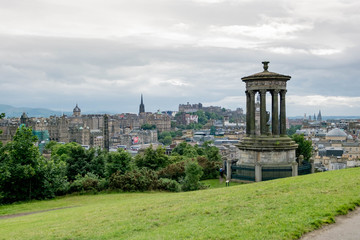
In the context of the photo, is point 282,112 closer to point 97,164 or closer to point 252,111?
point 252,111

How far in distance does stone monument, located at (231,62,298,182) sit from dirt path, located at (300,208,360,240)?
13517 mm

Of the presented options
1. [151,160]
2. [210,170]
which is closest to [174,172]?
[210,170]

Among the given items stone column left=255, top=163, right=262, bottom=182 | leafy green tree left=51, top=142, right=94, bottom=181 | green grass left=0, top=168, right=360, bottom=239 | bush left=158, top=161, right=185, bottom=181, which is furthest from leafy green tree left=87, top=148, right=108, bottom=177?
green grass left=0, top=168, right=360, bottom=239

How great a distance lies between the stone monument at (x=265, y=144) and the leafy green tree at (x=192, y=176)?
2.59m

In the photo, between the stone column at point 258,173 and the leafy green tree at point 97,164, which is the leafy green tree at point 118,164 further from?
the stone column at point 258,173

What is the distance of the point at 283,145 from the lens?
79.5 ft

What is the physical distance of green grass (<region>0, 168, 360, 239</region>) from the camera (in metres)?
8.95

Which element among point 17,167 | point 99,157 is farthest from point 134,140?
point 17,167

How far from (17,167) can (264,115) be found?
15.0 m

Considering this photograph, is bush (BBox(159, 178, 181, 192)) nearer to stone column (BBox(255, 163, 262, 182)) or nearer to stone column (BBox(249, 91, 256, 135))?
stone column (BBox(255, 163, 262, 182))

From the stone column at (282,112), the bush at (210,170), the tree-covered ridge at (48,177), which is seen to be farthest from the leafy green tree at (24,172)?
the stone column at (282,112)

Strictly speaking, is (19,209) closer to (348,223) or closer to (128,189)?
(128,189)

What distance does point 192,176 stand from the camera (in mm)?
23547

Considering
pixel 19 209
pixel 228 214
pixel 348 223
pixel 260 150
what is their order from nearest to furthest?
pixel 348 223
pixel 228 214
pixel 19 209
pixel 260 150
